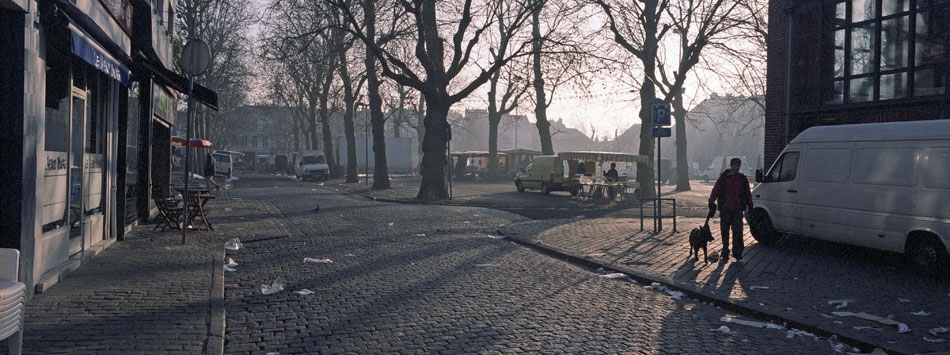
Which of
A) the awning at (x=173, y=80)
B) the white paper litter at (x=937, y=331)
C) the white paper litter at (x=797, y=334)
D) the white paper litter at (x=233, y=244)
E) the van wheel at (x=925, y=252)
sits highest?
the awning at (x=173, y=80)

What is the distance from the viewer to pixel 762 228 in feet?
38.9

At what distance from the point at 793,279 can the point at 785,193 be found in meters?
3.26

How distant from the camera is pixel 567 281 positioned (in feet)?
26.9

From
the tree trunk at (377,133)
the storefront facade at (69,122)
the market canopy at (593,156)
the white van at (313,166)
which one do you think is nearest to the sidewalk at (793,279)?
the storefront facade at (69,122)

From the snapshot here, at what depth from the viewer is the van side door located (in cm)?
1100

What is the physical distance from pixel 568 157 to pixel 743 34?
27.3 feet

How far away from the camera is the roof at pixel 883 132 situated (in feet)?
28.2

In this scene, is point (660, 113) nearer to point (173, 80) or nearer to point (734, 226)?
point (734, 226)

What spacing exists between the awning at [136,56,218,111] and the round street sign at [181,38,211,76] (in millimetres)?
1781

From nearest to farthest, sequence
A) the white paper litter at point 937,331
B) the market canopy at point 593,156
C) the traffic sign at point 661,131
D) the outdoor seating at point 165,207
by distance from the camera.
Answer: the white paper litter at point 937,331
the outdoor seating at point 165,207
the traffic sign at point 661,131
the market canopy at point 593,156

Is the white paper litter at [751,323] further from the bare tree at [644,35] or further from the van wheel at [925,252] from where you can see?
the bare tree at [644,35]

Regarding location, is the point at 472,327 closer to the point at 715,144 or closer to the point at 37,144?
the point at 37,144

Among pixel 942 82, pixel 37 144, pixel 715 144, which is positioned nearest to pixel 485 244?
pixel 37 144

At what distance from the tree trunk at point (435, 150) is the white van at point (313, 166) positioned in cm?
2411
